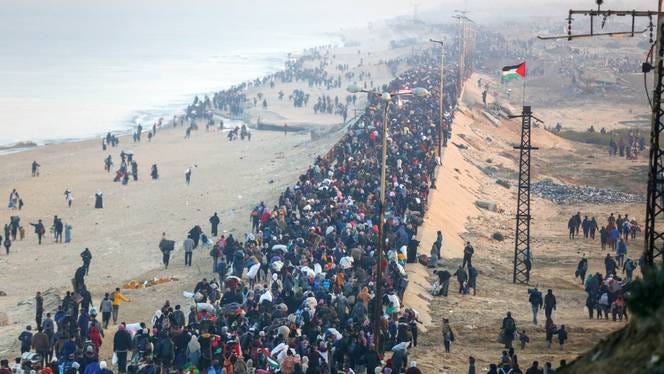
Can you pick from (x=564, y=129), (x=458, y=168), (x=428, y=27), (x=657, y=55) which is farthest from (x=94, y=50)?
(x=657, y=55)

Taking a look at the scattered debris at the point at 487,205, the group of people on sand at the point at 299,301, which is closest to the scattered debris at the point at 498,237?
the group of people on sand at the point at 299,301

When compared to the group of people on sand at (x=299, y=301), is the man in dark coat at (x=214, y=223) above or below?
below

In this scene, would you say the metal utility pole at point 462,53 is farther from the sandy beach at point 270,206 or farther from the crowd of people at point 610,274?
the crowd of people at point 610,274

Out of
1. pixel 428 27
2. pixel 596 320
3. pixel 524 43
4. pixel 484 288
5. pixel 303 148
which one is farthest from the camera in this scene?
pixel 428 27

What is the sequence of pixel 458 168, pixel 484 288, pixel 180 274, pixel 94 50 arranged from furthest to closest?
pixel 94 50 < pixel 458 168 < pixel 180 274 < pixel 484 288

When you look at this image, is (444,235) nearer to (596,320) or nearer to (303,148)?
(596,320)

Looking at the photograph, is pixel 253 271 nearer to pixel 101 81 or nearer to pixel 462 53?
pixel 462 53

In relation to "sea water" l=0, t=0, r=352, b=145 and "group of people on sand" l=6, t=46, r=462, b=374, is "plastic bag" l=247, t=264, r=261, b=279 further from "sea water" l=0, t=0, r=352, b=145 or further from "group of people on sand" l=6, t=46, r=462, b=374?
"sea water" l=0, t=0, r=352, b=145

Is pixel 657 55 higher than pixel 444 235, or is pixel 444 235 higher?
pixel 657 55
